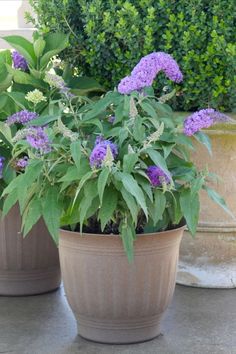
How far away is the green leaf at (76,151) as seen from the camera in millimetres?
3311

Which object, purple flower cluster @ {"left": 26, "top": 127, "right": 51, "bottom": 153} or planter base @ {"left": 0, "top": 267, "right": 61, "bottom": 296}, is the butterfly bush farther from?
planter base @ {"left": 0, "top": 267, "right": 61, "bottom": 296}

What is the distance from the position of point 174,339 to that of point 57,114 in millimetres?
1127

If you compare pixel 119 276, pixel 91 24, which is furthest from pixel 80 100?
pixel 119 276

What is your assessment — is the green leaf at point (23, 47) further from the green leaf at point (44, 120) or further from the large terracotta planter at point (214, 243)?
the large terracotta planter at point (214, 243)

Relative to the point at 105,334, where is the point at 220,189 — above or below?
above

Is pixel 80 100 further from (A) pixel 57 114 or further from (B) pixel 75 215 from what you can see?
(B) pixel 75 215

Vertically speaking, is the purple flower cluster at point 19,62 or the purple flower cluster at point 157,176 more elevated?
the purple flower cluster at point 19,62

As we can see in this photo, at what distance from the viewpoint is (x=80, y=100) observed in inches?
150

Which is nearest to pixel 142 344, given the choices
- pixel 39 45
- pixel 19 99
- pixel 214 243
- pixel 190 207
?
pixel 190 207

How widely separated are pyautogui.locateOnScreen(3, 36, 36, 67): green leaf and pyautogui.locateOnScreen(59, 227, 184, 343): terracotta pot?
1000 mm

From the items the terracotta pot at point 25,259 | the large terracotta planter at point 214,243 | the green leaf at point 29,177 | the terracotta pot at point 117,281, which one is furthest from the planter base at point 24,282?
the green leaf at point 29,177

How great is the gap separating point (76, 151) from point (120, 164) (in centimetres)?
22

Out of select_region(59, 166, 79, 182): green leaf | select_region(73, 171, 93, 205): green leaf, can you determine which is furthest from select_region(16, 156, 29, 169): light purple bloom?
select_region(73, 171, 93, 205): green leaf

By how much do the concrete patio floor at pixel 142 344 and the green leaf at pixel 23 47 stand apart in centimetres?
121
